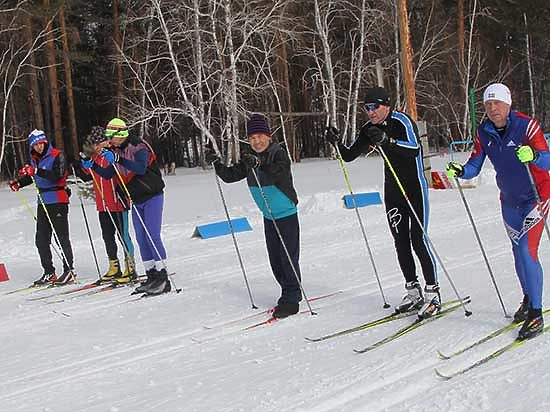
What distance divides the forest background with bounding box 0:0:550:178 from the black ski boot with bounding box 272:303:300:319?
11.3 metres

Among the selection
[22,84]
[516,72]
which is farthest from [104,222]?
[516,72]

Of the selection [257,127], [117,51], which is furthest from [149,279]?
[117,51]

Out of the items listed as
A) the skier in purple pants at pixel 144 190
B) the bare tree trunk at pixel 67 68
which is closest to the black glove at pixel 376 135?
the skier in purple pants at pixel 144 190

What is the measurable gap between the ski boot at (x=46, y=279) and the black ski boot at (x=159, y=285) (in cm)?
168

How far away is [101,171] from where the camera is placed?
21.1ft

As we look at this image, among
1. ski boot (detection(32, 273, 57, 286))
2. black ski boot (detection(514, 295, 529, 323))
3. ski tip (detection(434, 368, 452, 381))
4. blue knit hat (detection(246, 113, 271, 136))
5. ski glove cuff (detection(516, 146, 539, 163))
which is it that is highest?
blue knit hat (detection(246, 113, 271, 136))

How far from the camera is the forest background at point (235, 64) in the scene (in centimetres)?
1928

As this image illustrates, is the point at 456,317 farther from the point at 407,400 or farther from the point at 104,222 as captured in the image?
the point at 104,222

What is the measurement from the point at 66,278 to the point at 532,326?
5438mm

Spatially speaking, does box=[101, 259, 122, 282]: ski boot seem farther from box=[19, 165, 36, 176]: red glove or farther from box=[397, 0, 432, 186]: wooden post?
box=[397, 0, 432, 186]: wooden post

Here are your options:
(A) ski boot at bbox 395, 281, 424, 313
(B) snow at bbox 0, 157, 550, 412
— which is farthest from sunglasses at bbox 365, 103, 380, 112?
(B) snow at bbox 0, 157, 550, 412

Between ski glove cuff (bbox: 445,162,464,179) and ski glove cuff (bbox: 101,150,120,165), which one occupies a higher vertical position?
ski glove cuff (bbox: 101,150,120,165)

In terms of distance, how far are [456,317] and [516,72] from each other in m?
33.3

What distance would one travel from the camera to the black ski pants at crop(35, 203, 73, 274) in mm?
7207
